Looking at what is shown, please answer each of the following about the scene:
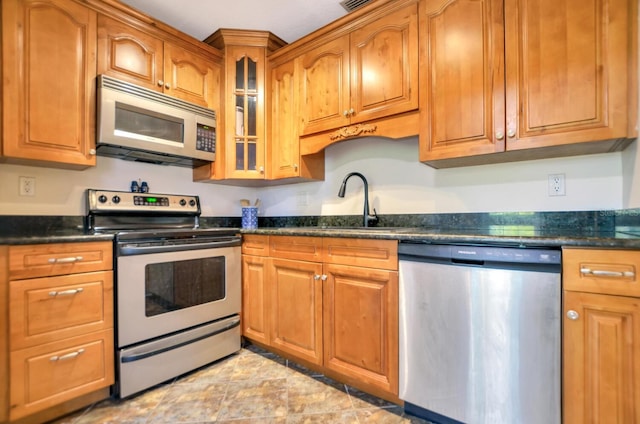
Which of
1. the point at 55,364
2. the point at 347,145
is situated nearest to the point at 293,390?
the point at 55,364

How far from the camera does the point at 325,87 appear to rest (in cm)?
210

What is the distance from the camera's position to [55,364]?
1419 mm

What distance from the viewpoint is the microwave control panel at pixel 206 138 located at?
2.22m

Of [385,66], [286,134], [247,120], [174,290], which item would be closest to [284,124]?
[286,134]

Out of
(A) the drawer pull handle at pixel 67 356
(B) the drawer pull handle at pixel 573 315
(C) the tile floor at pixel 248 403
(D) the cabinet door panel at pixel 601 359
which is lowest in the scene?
(C) the tile floor at pixel 248 403

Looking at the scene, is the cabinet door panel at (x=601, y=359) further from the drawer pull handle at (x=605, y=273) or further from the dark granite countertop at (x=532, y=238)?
the dark granite countertop at (x=532, y=238)

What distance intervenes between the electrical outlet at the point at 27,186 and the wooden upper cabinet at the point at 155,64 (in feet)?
2.49

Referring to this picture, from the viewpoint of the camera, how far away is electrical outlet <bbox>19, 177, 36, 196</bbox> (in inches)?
67.1

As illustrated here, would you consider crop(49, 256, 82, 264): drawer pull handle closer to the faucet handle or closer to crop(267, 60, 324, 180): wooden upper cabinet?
crop(267, 60, 324, 180): wooden upper cabinet

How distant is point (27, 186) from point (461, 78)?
99.4 inches

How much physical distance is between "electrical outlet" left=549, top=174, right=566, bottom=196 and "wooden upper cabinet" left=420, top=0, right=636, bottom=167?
A: 0.43 ft

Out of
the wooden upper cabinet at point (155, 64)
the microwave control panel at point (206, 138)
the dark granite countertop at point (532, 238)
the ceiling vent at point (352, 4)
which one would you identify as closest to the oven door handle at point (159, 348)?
the dark granite countertop at point (532, 238)

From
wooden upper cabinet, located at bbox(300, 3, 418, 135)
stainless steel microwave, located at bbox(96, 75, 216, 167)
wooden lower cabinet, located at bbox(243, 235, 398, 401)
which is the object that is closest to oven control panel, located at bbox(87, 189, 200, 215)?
stainless steel microwave, located at bbox(96, 75, 216, 167)

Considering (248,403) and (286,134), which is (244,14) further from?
(248,403)
